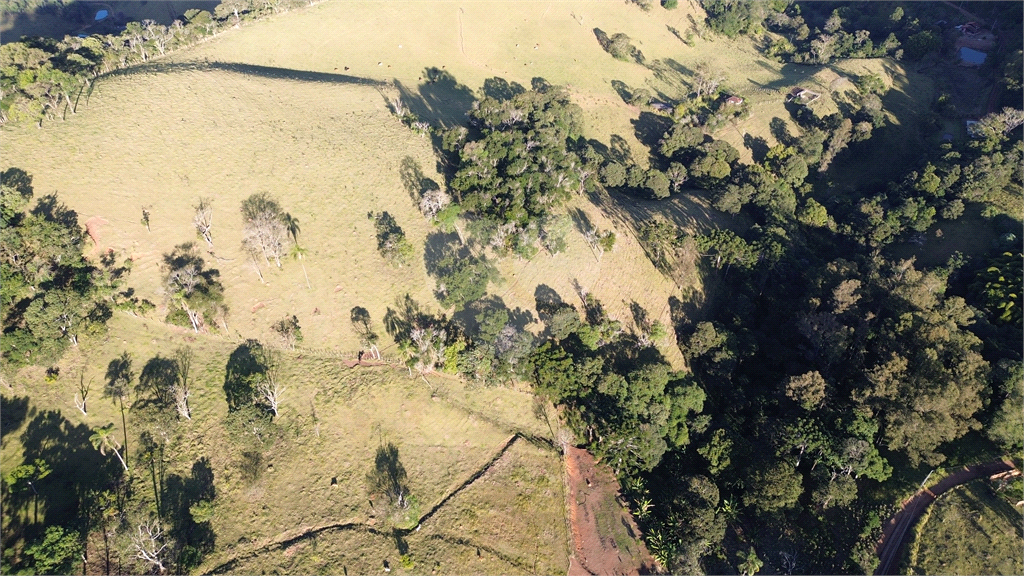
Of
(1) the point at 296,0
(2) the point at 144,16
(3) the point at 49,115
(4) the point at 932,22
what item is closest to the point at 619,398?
(3) the point at 49,115

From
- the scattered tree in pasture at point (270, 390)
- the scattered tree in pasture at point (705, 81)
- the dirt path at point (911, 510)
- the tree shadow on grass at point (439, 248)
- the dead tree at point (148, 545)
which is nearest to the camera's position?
the dead tree at point (148, 545)

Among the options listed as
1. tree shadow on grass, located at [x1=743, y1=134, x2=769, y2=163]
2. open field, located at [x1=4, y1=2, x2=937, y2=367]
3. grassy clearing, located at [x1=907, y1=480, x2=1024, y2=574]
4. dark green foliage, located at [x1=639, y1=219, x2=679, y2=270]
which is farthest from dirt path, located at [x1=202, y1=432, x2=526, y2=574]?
tree shadow on grass, located at [x1=743, y1=134, x2=769, y2=163]

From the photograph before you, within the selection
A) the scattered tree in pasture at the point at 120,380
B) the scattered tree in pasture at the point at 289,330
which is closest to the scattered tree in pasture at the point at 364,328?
the scattered tree in pasture at the point at 289,330

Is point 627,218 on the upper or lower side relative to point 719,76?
lower

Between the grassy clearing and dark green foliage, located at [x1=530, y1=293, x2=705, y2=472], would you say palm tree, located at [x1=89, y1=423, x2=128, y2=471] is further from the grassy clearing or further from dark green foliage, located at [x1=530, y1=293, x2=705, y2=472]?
the grassy clearing

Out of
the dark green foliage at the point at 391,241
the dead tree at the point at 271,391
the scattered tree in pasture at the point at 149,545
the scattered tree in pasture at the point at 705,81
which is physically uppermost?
the scattered tree in pasture at the point at 705,81

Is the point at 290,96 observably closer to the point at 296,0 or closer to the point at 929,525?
the point at 296,0

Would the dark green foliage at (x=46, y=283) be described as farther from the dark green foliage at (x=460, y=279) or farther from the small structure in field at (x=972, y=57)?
the small structure in field at (x=972, y=57)
